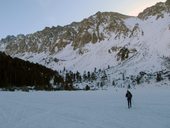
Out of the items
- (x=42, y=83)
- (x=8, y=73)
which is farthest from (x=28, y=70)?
(x=8, y=73)

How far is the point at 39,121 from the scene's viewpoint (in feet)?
83.4

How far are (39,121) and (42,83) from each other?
Answer: 333 ft

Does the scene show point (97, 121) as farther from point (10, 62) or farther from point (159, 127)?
point (10, 62)

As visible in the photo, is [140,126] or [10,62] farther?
[10,62]

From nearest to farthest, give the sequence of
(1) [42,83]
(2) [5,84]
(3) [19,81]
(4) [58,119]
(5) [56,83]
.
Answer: (4) [58,119] < (2) [5,84] < (3) [19,81] < (1) [42,83] < (5) [56,83]

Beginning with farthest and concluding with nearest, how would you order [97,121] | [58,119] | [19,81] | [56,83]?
1. [56,83]
2. [19,81]
3. [58,119]
4. [97,121]

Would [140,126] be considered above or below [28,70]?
below

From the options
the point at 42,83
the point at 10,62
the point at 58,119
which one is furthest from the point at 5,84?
the point at 58,119

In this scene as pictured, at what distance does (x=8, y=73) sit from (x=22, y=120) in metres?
85.7

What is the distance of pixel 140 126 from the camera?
2175cm

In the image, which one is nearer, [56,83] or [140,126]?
[140,126]

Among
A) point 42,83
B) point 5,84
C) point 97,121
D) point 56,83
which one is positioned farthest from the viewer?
point 56,83

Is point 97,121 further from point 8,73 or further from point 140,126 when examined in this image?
point 8,73

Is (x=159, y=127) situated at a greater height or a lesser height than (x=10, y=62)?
lesser
